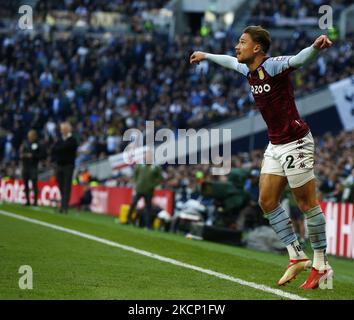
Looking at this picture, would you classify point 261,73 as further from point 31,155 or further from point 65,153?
point 31,155

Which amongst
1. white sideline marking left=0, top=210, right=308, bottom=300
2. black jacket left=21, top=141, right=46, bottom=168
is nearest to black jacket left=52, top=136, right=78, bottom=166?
black jacket left=21, top=141, right=46, bottom=168

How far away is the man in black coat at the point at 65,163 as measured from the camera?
21297mm

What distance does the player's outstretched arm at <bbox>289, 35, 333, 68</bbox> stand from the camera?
8188 mm

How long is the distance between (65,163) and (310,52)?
44.3 feet

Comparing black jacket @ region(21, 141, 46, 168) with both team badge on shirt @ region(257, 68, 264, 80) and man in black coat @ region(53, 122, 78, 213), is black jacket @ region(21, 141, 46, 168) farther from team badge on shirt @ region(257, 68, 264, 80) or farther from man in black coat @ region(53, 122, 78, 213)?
team badge on shirt @ region(257, 68, 264, 80)

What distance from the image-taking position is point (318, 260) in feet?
29.3

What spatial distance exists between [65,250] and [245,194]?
27.1ft

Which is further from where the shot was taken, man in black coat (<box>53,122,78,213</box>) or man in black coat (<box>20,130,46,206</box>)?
man in black coat (<box>20,130,46,206</box>)

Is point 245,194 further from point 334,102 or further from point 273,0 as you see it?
point 273,0

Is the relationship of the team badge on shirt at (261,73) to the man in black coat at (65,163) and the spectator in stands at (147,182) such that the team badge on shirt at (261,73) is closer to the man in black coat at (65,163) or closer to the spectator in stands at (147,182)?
the spectator in stands at (147,182)

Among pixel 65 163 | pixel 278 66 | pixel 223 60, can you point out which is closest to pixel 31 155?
pixel 65 163

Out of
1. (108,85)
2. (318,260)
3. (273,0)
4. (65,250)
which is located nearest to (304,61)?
(318,260)

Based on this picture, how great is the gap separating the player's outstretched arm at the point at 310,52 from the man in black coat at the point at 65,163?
13.1m

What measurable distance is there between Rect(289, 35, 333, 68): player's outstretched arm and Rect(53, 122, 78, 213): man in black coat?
13125 millimetres
